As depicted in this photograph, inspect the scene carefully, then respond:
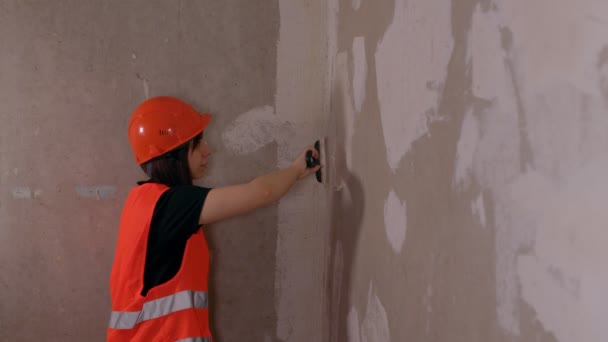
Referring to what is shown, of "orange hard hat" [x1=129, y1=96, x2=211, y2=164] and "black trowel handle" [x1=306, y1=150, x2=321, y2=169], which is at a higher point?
"orange hard hat" [x1=129, y1=96, x2=211, y2=164]

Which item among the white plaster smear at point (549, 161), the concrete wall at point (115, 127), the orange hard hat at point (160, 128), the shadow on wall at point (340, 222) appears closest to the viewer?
the white plaster smear at point (549, 161)

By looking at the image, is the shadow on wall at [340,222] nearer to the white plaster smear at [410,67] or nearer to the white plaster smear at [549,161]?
the white plaster smear at [410,67]

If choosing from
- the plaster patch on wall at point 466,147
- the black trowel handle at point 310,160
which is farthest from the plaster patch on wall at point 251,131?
the plaster patch on wall at point 466,147

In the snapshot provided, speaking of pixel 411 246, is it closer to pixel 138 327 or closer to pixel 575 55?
pixel 575 55

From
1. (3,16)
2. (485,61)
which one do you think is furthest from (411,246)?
(3,16)

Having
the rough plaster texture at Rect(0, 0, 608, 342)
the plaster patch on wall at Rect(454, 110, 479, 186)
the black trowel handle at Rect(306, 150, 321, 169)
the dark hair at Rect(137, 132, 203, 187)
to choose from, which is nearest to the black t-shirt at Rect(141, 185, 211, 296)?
the dark hair at Rect(137, 132, 203, 187)

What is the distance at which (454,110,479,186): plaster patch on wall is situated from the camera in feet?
2.57

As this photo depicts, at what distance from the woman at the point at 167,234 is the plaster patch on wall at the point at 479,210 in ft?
2.96

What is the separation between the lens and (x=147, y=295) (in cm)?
156

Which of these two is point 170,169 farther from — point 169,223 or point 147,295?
point 147,295

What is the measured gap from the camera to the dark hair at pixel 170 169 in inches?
67.5

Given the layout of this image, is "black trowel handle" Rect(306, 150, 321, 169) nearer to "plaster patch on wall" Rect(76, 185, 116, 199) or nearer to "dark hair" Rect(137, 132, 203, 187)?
"dark hair" Rect(137, 132, 203, 187)

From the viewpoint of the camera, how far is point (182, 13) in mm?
2018

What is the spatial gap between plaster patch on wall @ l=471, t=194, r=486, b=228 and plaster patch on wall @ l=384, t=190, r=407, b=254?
0.35m
